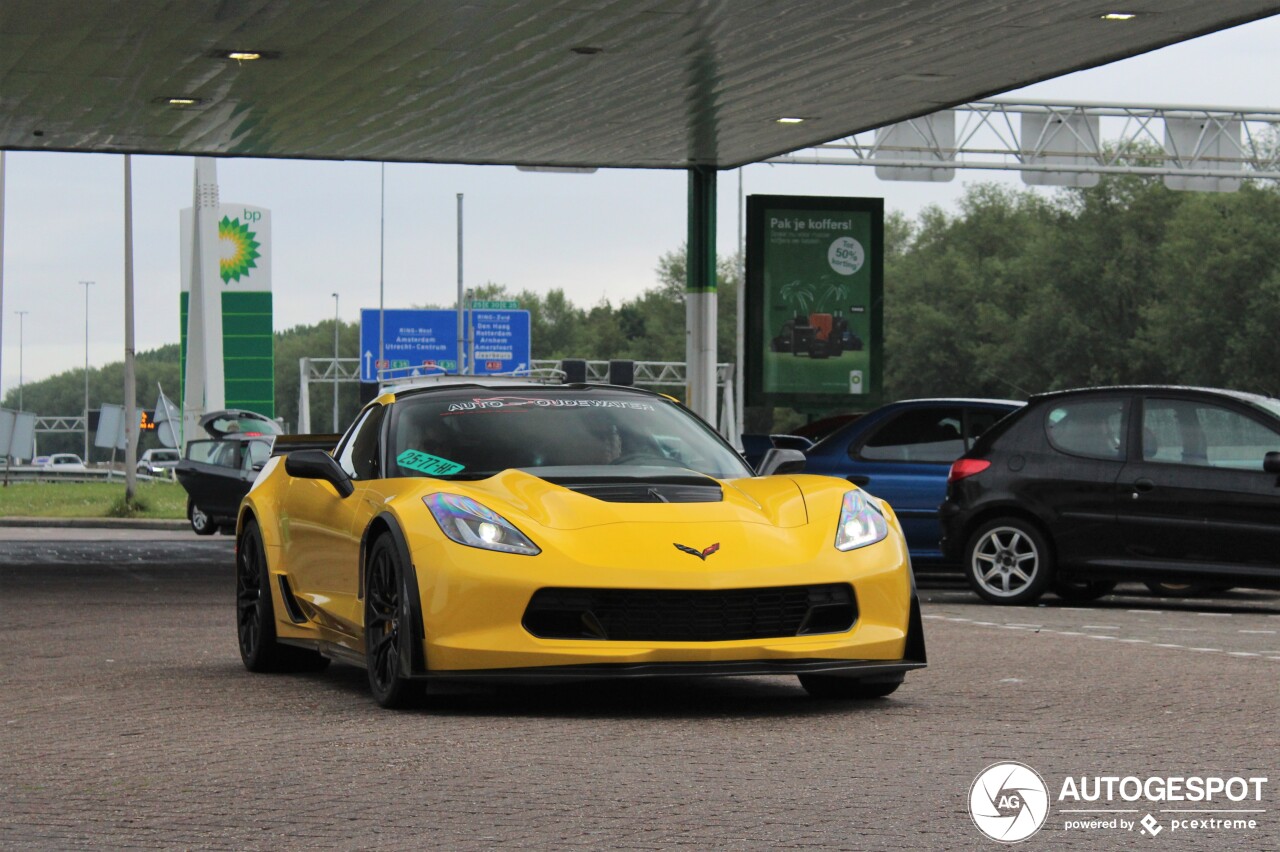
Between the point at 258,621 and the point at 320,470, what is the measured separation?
1343 millimetres

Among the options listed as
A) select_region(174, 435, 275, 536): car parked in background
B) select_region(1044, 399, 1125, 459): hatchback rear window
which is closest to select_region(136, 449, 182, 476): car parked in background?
select_region(174, 435, 275, 536): car parked in background

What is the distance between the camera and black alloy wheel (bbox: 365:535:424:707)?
7.72m

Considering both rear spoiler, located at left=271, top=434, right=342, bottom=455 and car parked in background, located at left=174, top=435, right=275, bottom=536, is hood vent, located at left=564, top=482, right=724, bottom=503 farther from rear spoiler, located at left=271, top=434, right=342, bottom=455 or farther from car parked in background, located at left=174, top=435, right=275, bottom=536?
car parked in background, located at left=174, top=435, right=275, bottom=536

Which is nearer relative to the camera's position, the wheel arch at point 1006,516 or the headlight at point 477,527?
the headlight at point 477,527

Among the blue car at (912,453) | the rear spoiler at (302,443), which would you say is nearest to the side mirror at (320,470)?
the rear spoiler at (302,443)

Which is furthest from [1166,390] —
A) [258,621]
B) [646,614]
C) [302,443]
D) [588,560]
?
[588,560]

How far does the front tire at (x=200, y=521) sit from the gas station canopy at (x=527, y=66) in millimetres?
8779

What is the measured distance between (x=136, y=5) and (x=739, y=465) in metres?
9.51

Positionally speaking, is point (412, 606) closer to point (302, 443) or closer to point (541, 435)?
point (541, 435)

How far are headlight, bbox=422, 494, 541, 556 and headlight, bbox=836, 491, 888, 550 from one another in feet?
4.03

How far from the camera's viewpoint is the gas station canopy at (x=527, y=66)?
665 inches

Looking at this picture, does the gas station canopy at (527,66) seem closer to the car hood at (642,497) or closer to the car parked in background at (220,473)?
the car parked in background at (220,473)

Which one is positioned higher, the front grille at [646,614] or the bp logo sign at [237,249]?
the bp logo sign at [237,249]

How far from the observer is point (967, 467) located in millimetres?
15125
